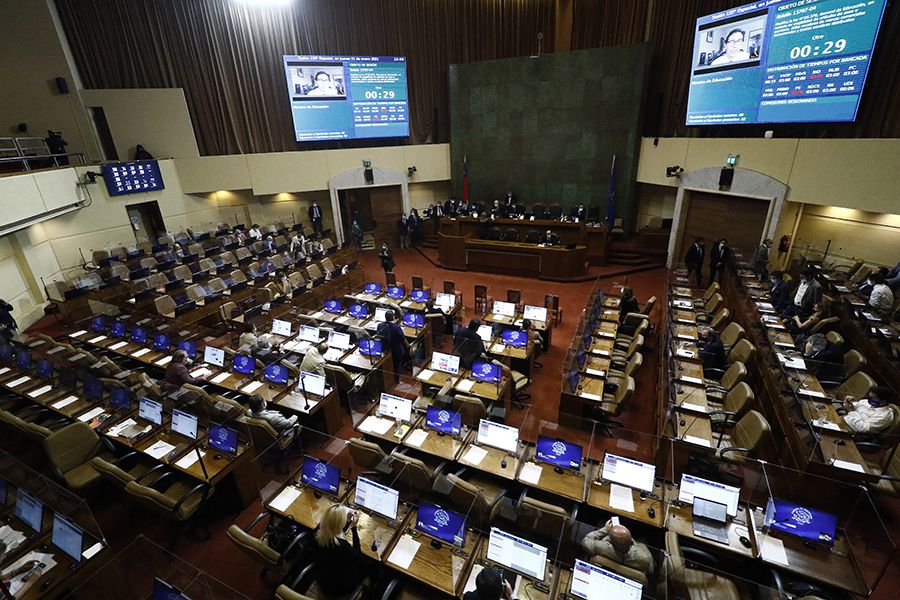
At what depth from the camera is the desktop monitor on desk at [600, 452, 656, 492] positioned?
4.48 m

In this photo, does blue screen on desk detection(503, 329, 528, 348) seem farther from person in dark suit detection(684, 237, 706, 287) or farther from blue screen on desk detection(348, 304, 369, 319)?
person in dark suit detection(684, 237, 706, 287)

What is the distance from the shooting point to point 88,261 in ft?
44.3

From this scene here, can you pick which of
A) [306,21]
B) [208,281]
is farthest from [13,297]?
[306,21]

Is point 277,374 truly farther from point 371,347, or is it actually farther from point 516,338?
point 516,338

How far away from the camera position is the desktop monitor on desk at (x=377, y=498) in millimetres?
4258

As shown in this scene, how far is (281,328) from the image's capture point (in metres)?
8.45

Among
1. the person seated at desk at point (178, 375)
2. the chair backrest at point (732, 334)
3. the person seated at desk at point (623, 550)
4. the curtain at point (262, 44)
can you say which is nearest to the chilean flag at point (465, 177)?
the curtain at point (262, 44)

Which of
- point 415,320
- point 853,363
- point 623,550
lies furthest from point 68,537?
point 853,363

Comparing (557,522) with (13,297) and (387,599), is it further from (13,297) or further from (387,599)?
(13,297)

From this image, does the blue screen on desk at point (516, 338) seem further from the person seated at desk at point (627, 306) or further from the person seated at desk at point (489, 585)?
the person seated at desk at point (489, 585)

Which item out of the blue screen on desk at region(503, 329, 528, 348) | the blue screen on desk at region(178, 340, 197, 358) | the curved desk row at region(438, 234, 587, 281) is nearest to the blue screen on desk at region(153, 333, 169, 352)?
the blue screen on desk at region(178, 340, 197, 358)

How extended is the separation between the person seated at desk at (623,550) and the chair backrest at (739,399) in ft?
9.82

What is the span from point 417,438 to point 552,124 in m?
13.7

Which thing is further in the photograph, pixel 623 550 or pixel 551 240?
pixel 551 240
